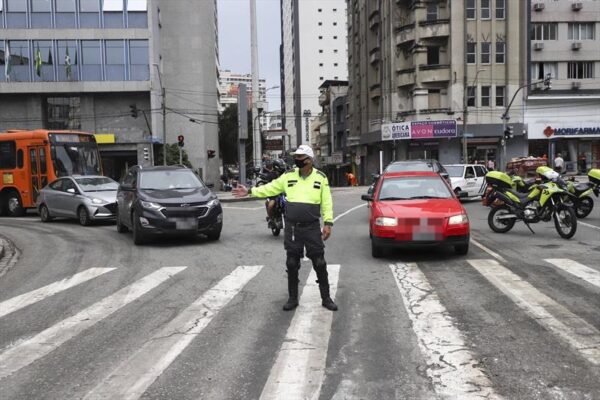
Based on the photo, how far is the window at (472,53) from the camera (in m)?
46.1

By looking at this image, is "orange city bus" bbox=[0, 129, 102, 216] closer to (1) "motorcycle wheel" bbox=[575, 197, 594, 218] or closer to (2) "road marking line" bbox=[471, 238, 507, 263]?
(2) "road marking line" bbox=[471, 238, 507, 263]

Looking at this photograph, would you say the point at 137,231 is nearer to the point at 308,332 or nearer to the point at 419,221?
the point at 419,221

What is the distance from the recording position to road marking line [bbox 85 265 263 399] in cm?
430

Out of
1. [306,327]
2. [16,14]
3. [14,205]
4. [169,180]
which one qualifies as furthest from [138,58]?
[306,327]

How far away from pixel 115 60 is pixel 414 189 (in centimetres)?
3408

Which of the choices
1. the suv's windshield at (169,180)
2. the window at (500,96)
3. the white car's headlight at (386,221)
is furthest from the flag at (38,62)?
the white car's headlight at (386,221)

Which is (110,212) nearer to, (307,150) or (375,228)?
(375,228)

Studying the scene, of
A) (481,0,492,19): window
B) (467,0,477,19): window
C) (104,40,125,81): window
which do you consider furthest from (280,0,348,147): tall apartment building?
(104,40,125,81): window

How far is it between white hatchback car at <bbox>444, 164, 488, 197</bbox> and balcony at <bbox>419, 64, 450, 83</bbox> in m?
22.5

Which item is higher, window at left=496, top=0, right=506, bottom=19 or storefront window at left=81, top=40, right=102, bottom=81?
window at left=496, top=0, right=506, bottom=19

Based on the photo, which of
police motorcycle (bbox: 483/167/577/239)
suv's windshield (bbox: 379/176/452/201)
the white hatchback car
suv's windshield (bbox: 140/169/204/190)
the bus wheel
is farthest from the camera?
the white hatchback car

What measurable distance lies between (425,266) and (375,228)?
1052mm

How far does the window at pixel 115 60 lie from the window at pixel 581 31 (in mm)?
35826

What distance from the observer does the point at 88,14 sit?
3950 cm
